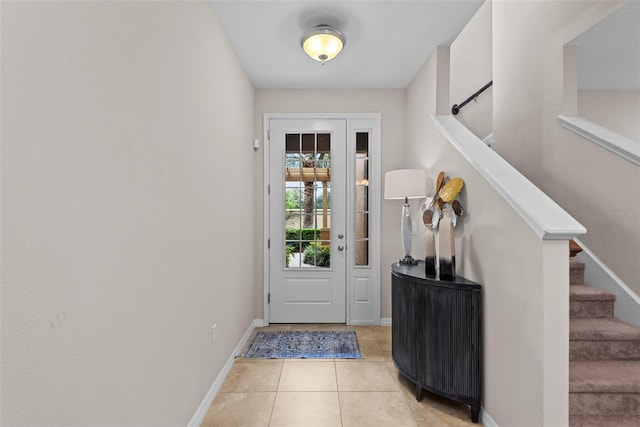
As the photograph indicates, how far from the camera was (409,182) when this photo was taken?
8.93 feet

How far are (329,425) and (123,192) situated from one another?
1.68 meters

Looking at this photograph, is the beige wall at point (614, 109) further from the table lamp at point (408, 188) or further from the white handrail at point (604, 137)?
the table lamp at point (408, 188)

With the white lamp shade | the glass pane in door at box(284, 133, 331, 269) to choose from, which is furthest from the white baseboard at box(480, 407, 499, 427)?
A: the glass pane in door at box(284, 133, 331, 269)

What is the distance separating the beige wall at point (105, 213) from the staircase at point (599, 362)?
2015mm

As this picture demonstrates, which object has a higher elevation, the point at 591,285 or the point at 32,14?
the point at 32,14

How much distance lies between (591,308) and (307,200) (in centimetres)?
253

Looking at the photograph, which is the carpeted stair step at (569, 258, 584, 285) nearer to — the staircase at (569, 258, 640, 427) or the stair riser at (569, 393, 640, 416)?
the staircase at (569, 258, 640, 427)

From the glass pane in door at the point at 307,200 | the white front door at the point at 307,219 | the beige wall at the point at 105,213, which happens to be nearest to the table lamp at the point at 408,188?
the white front door at the point at 307,219

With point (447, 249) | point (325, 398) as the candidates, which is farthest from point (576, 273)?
point (325, 398)

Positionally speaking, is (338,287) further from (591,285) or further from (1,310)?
(1,310)

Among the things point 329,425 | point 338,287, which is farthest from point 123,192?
point 338,287

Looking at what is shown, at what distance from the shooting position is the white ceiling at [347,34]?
7.06 feet

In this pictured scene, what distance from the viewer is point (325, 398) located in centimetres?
210

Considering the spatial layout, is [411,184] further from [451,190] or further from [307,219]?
[307,219]
